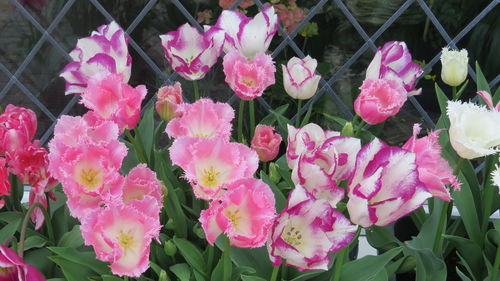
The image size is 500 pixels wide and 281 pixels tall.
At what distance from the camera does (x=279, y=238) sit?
572mm

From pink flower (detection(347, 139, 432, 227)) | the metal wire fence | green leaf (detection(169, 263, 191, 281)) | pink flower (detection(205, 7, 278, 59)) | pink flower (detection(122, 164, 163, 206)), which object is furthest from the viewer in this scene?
the metal wire fence

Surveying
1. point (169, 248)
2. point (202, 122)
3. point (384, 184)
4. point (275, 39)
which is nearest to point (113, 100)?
point (202, 122)

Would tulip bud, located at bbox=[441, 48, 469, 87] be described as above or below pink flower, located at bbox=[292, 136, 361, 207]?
below

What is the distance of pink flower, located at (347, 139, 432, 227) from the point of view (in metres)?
0.55

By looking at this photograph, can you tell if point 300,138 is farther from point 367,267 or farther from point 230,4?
point 230,4

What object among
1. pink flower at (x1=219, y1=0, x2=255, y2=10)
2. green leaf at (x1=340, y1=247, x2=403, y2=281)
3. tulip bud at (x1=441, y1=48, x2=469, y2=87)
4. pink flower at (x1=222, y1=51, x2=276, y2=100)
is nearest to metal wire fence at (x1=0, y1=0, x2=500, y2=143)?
pink flower at (x1=219, y1=0, x2=255, y2=10)

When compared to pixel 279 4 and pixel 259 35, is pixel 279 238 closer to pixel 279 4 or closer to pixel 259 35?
pixel 259 35

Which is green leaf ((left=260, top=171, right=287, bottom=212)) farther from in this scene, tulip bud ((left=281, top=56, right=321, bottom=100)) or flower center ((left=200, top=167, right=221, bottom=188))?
flower center ((left=200, top=167, right=221, bottom=188))

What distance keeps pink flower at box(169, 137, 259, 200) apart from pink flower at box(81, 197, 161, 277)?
60 mm

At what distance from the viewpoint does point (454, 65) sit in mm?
916

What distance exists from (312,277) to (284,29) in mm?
609

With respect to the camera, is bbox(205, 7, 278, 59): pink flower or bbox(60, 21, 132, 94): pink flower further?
bbox(205, 7, 278, 59): pink flower

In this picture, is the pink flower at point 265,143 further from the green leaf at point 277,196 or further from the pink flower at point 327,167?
the pink flower at point 327,167

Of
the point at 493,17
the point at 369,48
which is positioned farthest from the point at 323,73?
the point at 493,17
